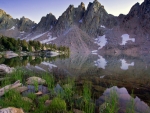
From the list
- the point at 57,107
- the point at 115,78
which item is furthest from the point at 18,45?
the point at 57,107

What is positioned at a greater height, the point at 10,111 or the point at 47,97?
the point at 10,111

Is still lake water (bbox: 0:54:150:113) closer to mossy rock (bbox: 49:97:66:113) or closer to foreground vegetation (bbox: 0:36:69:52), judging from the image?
mossy rock (bbox: 49:97:66:113)

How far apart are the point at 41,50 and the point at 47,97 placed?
14510 cm

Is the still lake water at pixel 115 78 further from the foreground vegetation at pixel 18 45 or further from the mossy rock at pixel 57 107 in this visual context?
the foreground vegetation at pixel 18 45

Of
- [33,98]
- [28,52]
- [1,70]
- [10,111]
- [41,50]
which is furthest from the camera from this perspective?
[41,50]

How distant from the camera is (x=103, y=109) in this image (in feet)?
34.8

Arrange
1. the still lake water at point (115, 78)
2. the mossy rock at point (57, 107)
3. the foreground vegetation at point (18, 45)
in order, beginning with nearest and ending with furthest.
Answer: the mossy rock at point (57, 107) → the still lake water at point (115, 78) → the foreground vegetation at point (18, 45)

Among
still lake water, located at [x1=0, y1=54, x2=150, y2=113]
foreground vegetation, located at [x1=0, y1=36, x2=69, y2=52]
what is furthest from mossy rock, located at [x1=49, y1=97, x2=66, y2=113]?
foreground vegetation, located at [x1=0, y1=36, x2=69, y2=52]

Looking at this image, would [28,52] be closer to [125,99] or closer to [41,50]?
[41,50]

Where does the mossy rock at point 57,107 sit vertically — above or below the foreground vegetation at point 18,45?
below

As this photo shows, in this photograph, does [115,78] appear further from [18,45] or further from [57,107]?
[18,45]

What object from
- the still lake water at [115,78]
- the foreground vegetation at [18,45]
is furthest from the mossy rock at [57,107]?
the foreground vegetation at [18,45]

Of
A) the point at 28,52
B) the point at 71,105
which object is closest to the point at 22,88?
the point at 71,105

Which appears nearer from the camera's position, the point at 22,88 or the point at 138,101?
the point at 138,101
